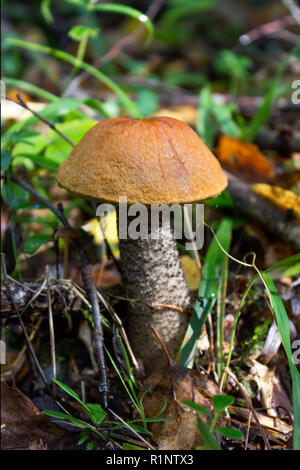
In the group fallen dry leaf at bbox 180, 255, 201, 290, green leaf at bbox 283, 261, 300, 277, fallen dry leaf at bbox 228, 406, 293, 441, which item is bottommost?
fallen dry leaf at bbox 228, 406, 293, 441

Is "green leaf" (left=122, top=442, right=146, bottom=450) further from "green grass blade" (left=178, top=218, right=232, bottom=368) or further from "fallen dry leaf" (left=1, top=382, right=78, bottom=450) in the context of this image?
"green grass blade" (left=178, top=218, right=232, bottom=368)

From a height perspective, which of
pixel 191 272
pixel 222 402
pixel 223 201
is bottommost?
pixel 222 402

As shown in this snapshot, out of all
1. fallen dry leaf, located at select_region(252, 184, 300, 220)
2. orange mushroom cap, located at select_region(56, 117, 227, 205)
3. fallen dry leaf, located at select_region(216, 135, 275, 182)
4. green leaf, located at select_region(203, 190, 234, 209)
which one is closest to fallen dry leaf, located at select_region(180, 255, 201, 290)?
green leaf, located at select_region(203, 190, 234, 209)

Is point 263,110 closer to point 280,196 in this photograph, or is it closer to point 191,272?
point 280,196

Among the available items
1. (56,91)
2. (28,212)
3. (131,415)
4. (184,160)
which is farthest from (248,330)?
(56,91)

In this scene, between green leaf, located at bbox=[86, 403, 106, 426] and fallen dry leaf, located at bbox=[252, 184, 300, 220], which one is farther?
fallen dry leaf, located at bbox=[252, 184, 300, 220]

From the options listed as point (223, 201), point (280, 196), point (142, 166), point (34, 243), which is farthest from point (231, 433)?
point (280, 196)
